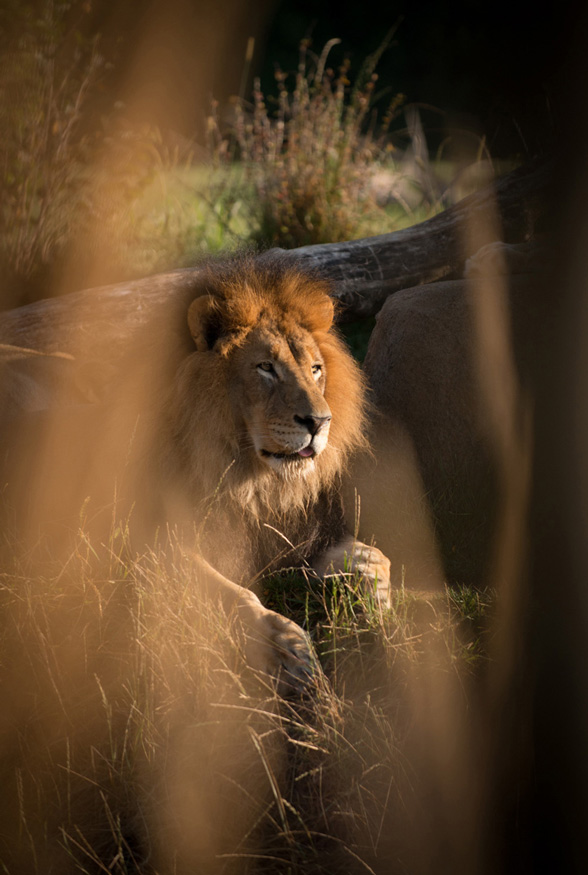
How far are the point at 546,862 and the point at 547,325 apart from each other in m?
2.39

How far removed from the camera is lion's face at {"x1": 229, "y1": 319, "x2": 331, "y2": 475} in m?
2.68

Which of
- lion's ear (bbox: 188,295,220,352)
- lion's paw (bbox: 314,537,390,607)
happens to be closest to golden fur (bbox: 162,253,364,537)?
lion's ear (bbox: 188,295,220,352)

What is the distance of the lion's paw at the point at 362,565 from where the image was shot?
115 inches

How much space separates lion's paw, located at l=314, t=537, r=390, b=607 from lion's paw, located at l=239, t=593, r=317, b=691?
1.26ft

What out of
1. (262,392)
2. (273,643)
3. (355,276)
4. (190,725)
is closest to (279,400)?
(262,392)

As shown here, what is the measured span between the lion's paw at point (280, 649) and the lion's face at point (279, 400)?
528 mm

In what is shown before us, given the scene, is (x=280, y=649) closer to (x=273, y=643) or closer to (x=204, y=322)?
(x=273, y=643)

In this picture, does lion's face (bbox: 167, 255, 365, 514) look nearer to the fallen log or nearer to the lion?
the lion

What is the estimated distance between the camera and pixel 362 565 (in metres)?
3.04

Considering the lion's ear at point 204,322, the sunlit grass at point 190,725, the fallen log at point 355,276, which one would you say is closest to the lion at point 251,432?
the lion's ear at point 204,322

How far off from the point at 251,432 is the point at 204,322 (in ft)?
1.43

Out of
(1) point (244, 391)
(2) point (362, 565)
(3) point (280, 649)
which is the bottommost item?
(3) point (280, 649)

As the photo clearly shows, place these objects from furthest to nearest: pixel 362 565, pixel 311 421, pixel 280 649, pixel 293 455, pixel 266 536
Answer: pixel 266 536 → pixel 362 565 → pixel 293 455 → pixel 311 421 → pixel 280 649

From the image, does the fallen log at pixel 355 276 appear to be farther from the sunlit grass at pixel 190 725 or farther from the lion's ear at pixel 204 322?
the sunlit grass at pixel 190 725
